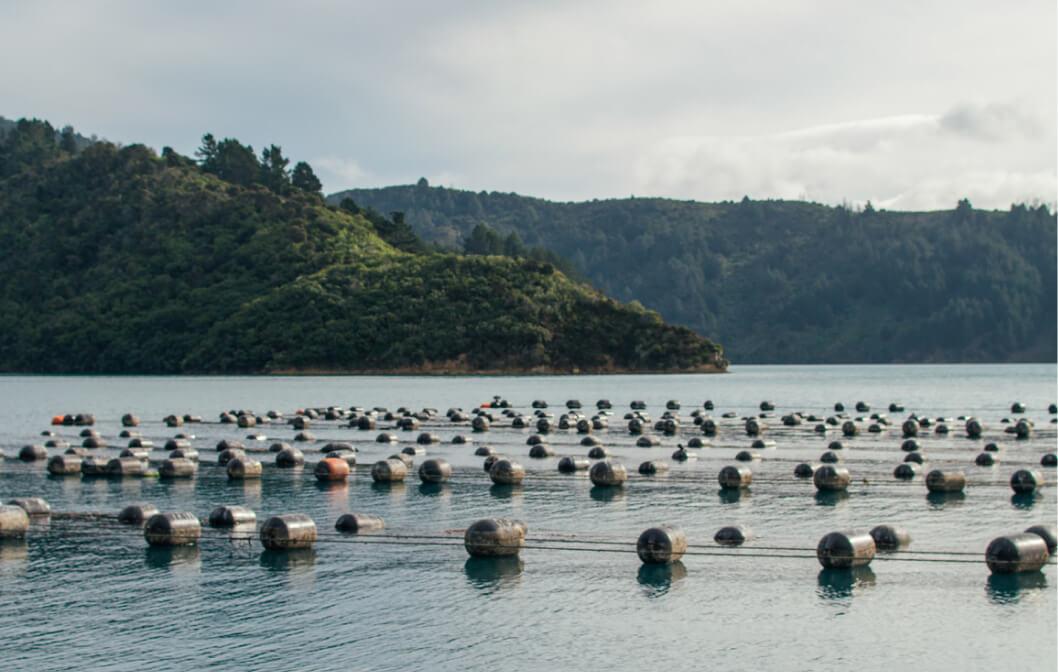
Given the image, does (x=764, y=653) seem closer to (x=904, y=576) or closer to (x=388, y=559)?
(x=904, y=576)

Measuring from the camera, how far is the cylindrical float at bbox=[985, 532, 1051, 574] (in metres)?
40.0

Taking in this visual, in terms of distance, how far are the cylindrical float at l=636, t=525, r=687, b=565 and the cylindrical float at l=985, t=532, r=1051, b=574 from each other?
9767mm

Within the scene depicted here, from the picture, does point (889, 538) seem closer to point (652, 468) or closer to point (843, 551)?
point (843, 551)

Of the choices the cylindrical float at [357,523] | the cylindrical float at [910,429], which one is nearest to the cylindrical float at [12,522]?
the cylindrical float at [357,523]

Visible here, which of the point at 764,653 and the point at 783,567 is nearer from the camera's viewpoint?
the point at 764,653

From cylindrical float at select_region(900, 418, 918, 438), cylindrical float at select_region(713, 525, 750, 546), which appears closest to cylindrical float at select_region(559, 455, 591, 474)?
cylindrical float at select_region(713, 525, 750, 546)

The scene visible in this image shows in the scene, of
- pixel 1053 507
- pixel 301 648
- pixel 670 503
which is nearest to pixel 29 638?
pixel 301 648

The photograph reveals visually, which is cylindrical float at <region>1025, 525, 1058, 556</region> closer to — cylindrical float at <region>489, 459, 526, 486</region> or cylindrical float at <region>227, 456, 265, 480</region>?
→ cylindrical float at <region>489, 459, 526, 486</region>

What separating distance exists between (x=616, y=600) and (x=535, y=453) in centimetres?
4421

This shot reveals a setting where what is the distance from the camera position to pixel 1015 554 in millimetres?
39906

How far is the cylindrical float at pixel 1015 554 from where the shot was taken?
131ft

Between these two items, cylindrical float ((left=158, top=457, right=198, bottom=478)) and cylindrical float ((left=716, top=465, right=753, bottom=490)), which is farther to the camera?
cylindrical float ((left=158, top=457, right=198, bottom=478))

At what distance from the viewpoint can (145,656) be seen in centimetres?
3016

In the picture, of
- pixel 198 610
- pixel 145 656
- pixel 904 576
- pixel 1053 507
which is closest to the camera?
pixel 145 656
